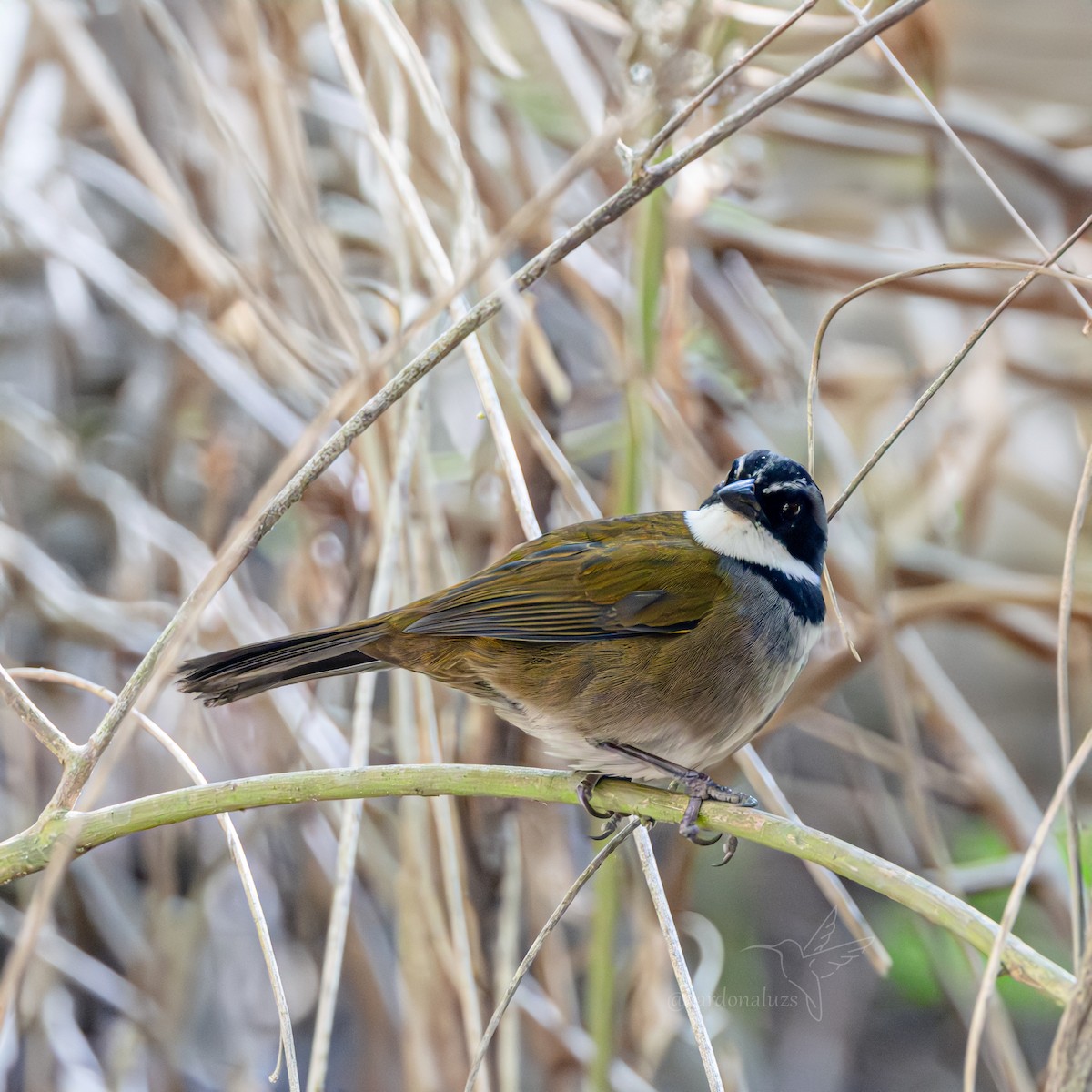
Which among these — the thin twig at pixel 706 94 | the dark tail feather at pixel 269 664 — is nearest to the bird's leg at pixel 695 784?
the dark tail feather at pixel 269 664

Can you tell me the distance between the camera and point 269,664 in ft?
6.00

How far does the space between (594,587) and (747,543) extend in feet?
1.09

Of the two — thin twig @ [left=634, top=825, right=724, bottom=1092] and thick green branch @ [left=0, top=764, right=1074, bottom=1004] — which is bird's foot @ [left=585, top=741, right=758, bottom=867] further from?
thick green branch @ [left=0, top=764, right=1074, bottom=1004]

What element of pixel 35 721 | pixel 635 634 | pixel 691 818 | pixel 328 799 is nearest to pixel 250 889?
pixel 328 799

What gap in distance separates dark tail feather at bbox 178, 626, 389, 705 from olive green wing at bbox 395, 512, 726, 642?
0.19 metres

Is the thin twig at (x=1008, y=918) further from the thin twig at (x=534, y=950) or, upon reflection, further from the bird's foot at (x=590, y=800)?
the bird's foot at (x=590, y=800)

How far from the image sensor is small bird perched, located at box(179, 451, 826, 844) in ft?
6.51

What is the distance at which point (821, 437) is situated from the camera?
307 centimetres

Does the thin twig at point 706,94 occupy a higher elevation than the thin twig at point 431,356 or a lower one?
higher

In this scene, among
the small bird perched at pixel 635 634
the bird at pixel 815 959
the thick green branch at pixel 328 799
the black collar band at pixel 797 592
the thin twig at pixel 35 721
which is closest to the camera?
the thick green branch at pixel 328 799

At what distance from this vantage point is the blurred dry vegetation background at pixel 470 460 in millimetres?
2463

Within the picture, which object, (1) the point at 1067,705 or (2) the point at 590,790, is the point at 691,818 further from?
(1) the point at 1067,705

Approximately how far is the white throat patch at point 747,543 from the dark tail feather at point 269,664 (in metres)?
0.70

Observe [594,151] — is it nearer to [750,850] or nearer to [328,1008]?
[328,1008]
